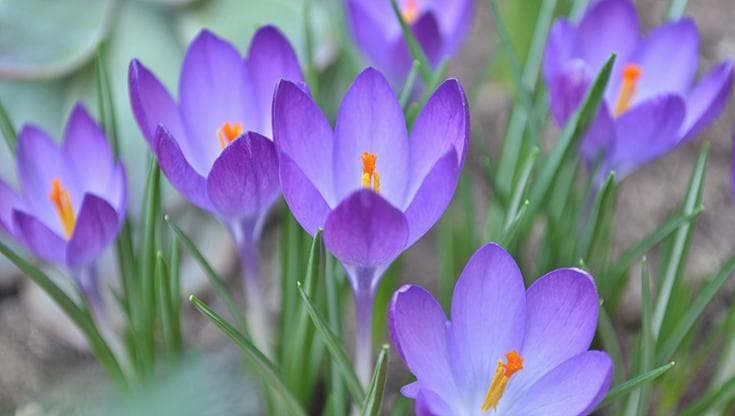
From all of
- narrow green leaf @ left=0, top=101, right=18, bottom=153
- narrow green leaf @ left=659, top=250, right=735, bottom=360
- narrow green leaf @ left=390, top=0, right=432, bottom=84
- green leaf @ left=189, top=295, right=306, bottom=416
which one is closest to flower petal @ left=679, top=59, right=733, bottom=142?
narrow green leaf @ left=659, top=250, right=735, bottom=360

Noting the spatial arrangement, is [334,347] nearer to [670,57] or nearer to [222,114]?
[222,114]

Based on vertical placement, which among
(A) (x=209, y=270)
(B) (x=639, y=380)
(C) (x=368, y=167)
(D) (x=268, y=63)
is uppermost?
(D) (x=268, y=63)

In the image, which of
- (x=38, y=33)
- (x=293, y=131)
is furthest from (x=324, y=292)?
(x=38, y=33)

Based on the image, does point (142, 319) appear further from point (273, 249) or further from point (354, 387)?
point (273, 249)

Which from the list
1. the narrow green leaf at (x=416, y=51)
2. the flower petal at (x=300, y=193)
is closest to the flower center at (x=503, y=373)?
the flower petal at (x=300, y=193)

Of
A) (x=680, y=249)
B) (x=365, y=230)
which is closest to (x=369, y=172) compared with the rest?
(x=365, y=230)
